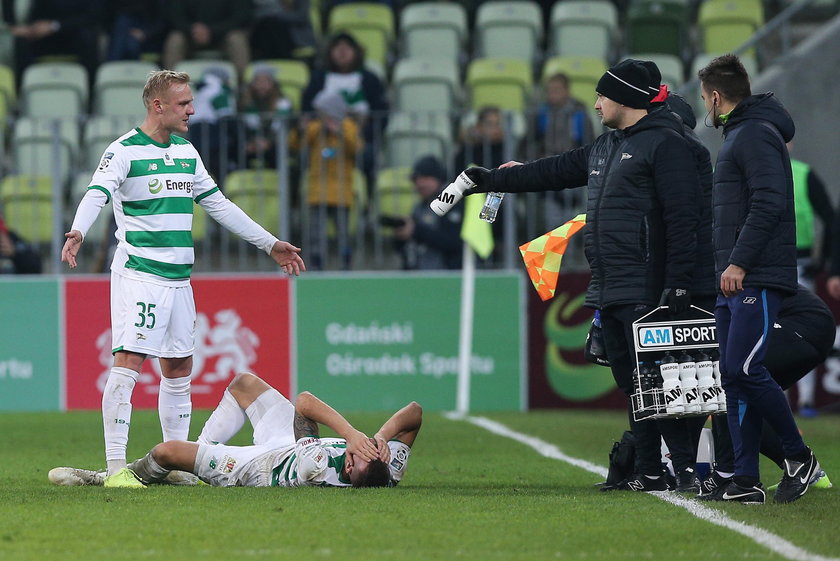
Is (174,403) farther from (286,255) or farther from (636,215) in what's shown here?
(636,215)

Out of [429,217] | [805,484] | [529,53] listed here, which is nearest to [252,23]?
[529,53]

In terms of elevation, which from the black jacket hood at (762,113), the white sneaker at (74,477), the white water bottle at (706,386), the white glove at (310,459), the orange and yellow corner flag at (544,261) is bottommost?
the white sneaker at (74,477)

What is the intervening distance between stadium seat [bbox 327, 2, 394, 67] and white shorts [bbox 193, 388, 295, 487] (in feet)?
34.8

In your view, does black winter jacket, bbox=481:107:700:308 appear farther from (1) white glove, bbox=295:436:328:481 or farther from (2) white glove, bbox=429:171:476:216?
(1) white glove, bbox=295:436:328:481

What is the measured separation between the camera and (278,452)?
8.02 m

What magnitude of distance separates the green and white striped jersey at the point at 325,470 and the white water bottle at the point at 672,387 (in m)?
1.68

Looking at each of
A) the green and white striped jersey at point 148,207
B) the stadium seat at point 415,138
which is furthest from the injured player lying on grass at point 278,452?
the stadium seat at point 415,138

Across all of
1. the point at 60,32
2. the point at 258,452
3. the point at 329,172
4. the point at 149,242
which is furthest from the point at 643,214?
the point at 60,32

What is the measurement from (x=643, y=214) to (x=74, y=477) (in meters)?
3.35

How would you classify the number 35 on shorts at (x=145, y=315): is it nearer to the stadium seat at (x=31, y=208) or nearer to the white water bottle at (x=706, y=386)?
the white water bottle at (x=706, y=386)

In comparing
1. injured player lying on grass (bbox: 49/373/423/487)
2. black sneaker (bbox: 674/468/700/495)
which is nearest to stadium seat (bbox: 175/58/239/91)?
injured player lying on grass (bbox: 49/373/423/487)

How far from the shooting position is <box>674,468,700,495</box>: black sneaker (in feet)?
25.6

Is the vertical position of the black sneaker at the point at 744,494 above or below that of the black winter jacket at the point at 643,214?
below

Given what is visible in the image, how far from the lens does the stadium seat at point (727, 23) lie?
18.2m
